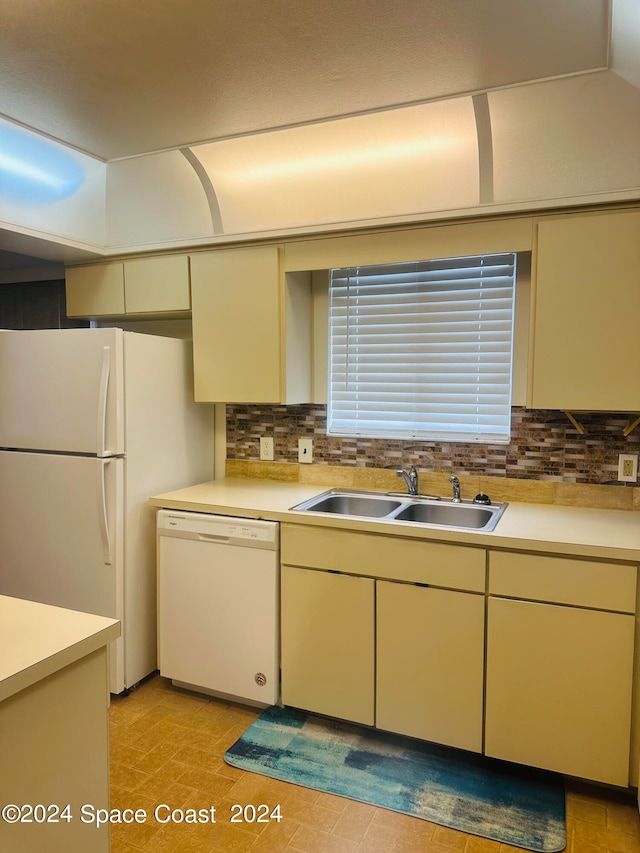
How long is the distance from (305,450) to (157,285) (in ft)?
A: 3.74

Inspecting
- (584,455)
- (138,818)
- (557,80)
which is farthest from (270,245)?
(138,818)

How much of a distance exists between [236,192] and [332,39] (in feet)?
3.91

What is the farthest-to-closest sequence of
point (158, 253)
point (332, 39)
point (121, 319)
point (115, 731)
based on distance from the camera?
point (121, 319)
point (158, 253)
point (115, 731)
point (332, 39)

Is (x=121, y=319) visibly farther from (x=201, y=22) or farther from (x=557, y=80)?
(x=557, y=80)

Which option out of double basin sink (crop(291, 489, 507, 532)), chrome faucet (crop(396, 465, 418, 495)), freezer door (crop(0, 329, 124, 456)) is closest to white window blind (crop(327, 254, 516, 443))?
chrome faucet (crop(396, 465, 418, 495))

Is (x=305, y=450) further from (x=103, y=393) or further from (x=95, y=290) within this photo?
(x=95, y=290)

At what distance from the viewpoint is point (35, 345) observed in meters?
2.70

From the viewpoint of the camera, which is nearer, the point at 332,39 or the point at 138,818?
the point at 332,39

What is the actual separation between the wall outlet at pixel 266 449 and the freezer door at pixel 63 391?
2.65ft

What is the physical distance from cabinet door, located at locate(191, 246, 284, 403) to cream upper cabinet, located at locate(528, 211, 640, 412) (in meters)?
1.16

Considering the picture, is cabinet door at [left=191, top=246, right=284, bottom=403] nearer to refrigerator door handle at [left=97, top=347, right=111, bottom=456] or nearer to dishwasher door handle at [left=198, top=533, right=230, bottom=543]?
refrigerator door handle at [left=97, top=347, right=111, bottom=456]

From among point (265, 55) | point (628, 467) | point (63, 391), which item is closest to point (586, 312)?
point (628, 467)

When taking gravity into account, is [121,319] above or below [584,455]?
above

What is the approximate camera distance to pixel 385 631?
225 centimetres
